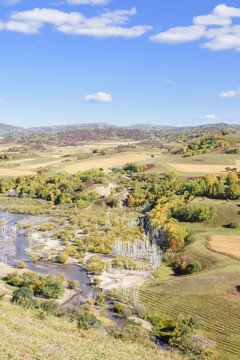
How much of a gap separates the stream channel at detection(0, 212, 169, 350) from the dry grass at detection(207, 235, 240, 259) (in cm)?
2722

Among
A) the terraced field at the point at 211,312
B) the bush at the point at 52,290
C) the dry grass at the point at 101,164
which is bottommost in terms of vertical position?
the terraced field at the point at 211,312

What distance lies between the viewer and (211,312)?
143 ft

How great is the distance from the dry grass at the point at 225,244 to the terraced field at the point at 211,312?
16178 millimetres

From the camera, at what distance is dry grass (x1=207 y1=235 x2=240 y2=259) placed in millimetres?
60719

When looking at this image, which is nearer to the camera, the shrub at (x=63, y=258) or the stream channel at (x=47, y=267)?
the stream channel at (x=47, y=267)

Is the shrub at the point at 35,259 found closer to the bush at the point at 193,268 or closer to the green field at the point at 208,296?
the green field at the point at 208,296

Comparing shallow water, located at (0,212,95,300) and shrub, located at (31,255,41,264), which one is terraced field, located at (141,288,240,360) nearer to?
shallow water, located at (0,212,95,300)

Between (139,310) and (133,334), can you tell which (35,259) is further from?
(133,334)

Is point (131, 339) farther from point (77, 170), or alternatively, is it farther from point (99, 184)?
point (77, 170)

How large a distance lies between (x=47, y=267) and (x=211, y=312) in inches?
1321


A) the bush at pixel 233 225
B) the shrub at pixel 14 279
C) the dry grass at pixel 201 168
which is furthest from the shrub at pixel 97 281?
the dry grass at pixel 201 168

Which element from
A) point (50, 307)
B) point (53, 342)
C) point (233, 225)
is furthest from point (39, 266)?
point (233, 225)

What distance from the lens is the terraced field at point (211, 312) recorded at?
122 feet

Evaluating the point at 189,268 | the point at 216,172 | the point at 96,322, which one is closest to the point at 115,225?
the point at 189,268
